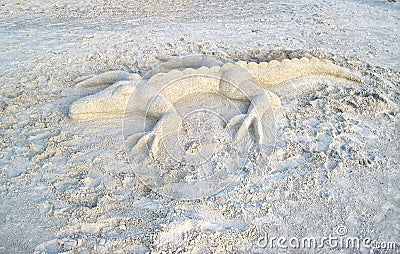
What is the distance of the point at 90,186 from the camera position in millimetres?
2967

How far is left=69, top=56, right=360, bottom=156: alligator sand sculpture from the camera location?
3576 millimetres

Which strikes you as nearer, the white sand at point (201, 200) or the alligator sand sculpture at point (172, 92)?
the white sand at point (201, 200)

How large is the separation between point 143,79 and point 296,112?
6.40ft

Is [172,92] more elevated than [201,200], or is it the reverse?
[172,92]

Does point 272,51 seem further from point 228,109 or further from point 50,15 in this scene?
point 50,15

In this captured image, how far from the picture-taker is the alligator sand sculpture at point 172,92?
3.58m

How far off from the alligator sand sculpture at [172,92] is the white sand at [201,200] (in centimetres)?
21

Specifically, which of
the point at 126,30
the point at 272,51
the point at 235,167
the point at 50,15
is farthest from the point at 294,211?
the point at 50,15

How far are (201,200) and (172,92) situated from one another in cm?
150

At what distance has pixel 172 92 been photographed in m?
3.83

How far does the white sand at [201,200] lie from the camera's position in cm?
258

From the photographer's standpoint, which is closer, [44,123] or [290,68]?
[44,123]

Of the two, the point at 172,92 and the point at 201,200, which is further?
the point at 172,92

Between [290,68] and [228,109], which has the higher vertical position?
[290,68]
